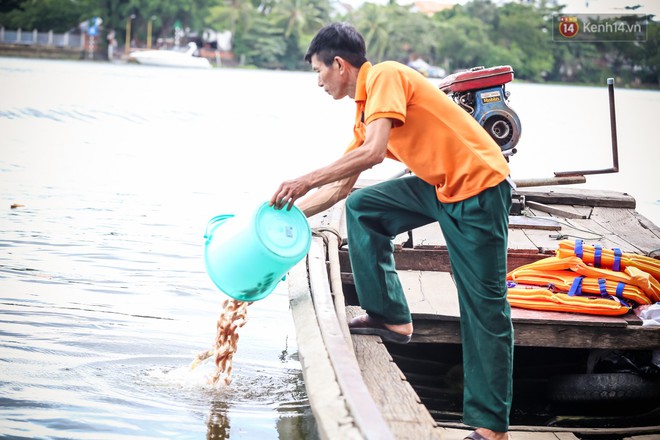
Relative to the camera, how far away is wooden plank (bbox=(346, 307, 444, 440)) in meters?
2.79

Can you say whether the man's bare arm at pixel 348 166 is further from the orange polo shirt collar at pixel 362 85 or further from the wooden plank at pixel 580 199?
the wooden plank at pixel 580 199

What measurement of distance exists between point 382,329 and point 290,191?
81cm

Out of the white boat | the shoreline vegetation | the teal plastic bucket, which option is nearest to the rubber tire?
the teal plastic bucket

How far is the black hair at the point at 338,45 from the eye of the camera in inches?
134

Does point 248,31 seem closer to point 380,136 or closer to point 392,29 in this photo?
point 392,29

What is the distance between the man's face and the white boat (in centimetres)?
7529

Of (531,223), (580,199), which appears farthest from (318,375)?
(580,199)

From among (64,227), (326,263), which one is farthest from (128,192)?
(326,263)

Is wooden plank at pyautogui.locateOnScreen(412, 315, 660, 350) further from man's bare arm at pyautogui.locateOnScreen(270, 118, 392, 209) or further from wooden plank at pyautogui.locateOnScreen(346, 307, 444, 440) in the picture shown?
man's bare arm at pyautogui.locateOnScreen(270, 118, 392, 209)

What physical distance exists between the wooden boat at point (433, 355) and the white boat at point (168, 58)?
74069 mm

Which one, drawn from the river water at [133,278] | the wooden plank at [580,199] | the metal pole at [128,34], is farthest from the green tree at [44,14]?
the wooden plank at [580,199]

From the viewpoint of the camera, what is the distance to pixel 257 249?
354 cm

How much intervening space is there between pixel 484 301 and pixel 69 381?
2.83 m

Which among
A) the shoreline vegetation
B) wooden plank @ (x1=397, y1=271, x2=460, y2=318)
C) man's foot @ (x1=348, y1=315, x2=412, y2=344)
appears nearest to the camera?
man's foot @ (x1=348, y1=315, x2=412, y2=344)
